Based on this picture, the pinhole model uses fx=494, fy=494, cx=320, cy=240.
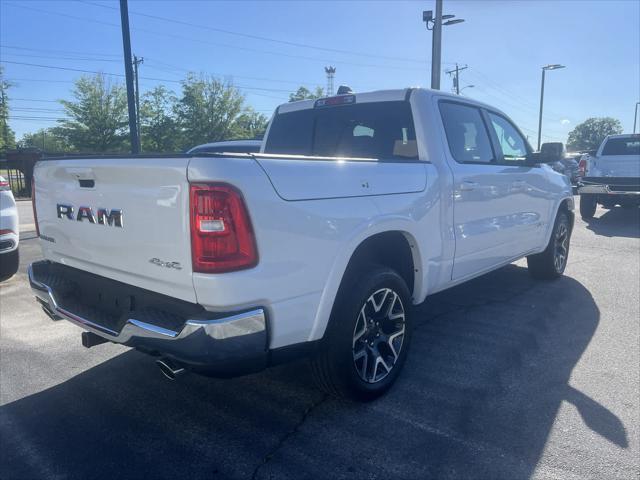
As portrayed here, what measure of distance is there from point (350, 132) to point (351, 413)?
2193 mm

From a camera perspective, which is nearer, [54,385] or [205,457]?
[205,457]

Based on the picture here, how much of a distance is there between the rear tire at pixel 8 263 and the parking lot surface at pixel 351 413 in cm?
140

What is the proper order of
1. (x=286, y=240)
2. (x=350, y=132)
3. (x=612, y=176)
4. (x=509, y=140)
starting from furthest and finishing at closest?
1. (x=612, y=176)
2. (x=509, y=140)
3. (x=350, y=132)
4. (x=286, y=240)

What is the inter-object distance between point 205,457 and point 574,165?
29.5 meters

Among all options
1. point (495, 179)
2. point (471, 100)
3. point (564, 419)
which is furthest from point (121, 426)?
point (471, 100)

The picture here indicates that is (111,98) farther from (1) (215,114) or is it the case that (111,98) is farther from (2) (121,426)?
(2) (121,426)

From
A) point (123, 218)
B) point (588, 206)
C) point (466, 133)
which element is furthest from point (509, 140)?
point (588, 206)

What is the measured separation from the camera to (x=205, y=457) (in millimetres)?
2566

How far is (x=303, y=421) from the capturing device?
2.91m

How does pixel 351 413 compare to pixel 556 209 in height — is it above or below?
→ below

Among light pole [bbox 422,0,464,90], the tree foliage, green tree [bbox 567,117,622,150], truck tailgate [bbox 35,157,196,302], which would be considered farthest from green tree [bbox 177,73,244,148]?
green tree [bbox 567,117,622,150]

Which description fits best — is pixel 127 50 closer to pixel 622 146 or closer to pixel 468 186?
pixel 468 186

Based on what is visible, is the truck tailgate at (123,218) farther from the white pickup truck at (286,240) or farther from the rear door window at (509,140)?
the rear door window at (509,140)

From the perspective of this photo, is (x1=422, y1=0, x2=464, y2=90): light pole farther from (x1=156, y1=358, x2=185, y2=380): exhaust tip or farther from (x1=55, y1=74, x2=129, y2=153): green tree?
(x1=55, y1=74, x2=129, y2=153): green tree
